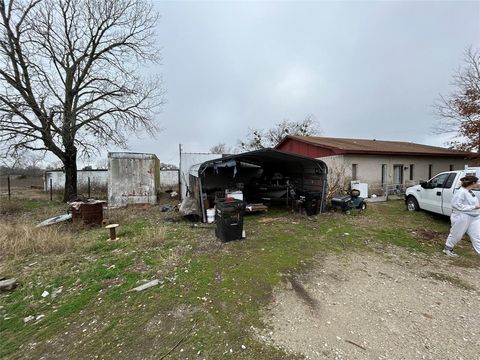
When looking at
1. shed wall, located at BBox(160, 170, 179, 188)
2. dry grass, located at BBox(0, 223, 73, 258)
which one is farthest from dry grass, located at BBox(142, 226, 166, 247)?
shed wall, located at BBox(160, 170, 179, 188)

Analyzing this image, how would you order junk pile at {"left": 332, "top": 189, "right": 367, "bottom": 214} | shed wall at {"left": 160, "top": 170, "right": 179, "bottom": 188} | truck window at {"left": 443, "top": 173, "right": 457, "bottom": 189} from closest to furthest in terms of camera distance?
1. truck window at {"left": 443, "top": 173, "right": 457, "bottom": 189}
2. junk pile at {"left": 332, "top": 189, "right": 367, "bottom": 214}
3. shed wall at {"left": 160, "top": 170, "right": 179, "bottom": 188}

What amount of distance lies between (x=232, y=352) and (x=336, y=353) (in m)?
1.04

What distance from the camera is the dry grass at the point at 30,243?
18.0 feet

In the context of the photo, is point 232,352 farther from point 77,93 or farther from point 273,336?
point 77,93

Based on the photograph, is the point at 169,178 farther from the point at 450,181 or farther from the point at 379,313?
the point at 379,313

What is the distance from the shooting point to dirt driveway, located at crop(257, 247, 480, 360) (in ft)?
7.91

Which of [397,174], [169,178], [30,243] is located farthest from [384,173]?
[169,178]

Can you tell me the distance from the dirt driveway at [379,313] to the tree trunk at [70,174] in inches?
615

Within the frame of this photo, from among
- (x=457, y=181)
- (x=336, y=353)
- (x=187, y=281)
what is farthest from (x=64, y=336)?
(x=457, y=181)

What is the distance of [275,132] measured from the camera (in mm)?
34344

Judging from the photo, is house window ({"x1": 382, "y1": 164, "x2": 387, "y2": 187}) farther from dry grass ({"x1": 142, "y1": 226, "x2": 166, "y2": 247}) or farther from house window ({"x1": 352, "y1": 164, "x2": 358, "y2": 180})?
dry grass ({"x1": 142, "y1": 226, "x2": 166, "y2": 247})

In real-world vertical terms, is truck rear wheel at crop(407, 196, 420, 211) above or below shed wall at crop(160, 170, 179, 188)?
below

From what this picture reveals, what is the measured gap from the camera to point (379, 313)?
3.01 metres

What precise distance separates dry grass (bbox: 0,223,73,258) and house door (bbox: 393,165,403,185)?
17.6 meters
